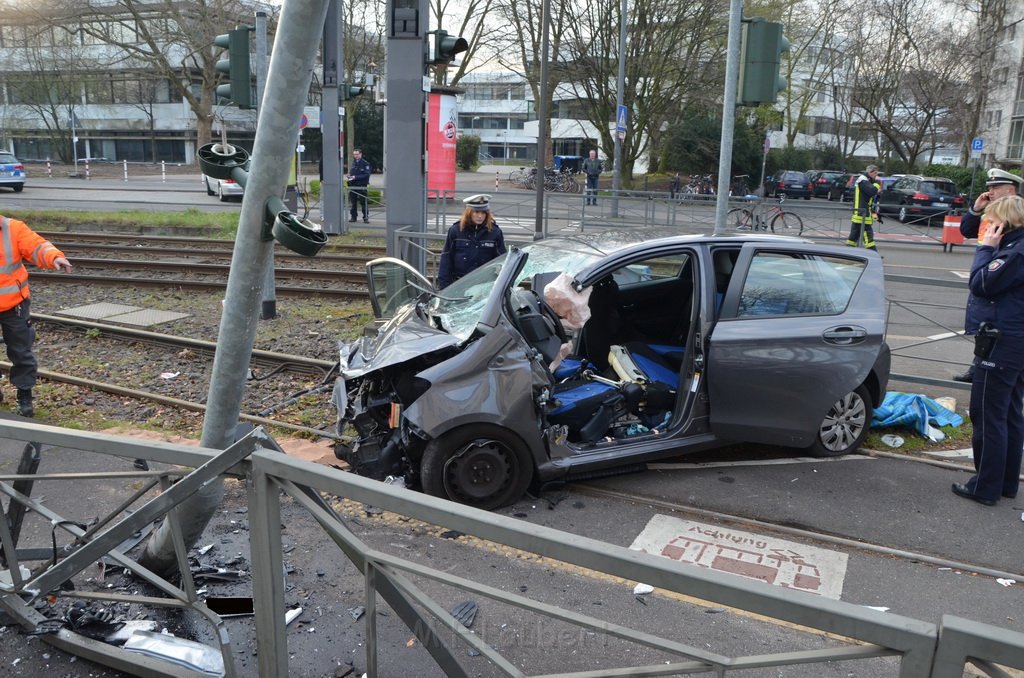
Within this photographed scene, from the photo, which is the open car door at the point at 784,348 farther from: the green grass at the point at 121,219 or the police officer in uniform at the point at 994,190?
the green grass at the point at 121,219

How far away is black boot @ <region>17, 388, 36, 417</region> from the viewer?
22.9 feet

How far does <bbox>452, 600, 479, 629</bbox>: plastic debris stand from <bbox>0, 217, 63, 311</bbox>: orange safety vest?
5222 mm

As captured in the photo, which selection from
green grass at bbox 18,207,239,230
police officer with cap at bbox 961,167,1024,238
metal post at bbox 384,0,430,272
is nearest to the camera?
police officer with cap at bbox 961,167,1024,238

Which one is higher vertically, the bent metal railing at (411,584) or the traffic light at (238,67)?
the traffic light at (238,67)

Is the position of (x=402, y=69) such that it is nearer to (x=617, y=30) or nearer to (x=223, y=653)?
(x=223, y=653)

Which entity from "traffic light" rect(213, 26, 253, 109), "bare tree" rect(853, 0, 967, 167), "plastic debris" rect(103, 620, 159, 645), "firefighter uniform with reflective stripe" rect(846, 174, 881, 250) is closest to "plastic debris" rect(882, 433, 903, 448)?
"plastic debris" rect(103, 620, 159, 645)

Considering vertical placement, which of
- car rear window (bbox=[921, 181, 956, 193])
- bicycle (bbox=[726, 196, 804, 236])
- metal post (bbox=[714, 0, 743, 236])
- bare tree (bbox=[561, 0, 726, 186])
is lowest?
bicycle (bbox=[726, 196, 804, 236])

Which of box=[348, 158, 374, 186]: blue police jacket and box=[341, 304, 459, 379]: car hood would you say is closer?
box=[341, 304, 459, 379]: car hood

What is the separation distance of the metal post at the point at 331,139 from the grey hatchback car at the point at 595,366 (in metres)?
12.8

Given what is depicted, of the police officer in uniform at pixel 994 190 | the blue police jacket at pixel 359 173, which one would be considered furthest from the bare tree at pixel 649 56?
the police officer in uniform at pixel 994 190

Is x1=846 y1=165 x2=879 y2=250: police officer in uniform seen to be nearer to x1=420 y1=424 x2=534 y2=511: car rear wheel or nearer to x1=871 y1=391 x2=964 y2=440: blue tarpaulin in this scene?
x1=871 y1=391 x2=964 y2=440: blue tarpaulin

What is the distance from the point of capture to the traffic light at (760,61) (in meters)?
8.40

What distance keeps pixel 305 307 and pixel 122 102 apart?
194ft

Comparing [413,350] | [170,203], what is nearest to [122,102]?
[170,203]
